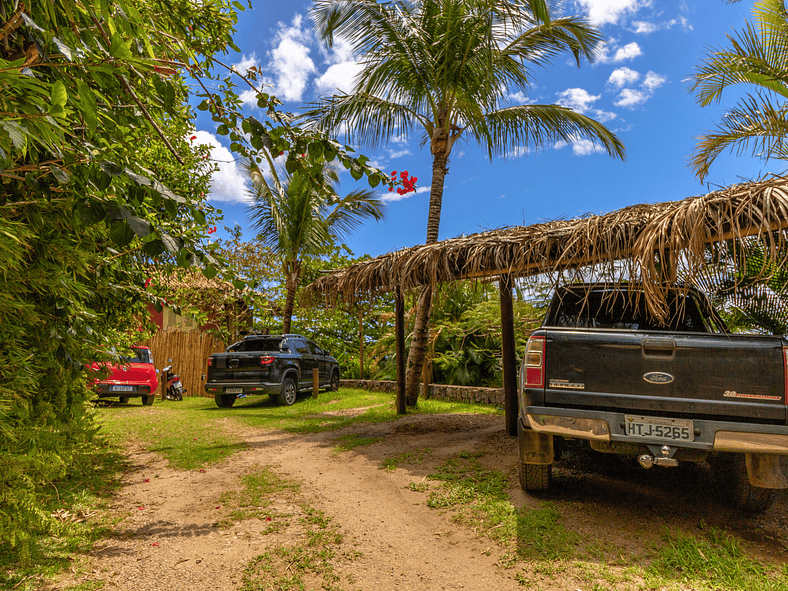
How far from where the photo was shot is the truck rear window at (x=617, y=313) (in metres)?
4.62

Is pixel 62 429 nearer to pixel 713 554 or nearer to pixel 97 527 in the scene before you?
pixel 97 527

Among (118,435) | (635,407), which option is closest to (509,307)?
(635,407)

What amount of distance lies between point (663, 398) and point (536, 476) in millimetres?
1350

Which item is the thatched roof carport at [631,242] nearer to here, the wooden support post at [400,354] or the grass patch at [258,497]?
the wooden support post at [400,354]

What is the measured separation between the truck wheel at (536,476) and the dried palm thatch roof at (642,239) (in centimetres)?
173

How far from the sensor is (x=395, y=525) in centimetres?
387

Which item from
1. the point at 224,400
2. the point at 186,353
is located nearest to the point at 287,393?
A: the point at 224,400

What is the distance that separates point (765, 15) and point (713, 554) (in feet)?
28.8

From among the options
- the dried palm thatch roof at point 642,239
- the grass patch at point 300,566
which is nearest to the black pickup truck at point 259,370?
the dried palm thatch roof at point 642,239

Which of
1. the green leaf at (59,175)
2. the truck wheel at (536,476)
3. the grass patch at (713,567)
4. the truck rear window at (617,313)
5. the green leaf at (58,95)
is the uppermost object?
the green leaf at (58,95)

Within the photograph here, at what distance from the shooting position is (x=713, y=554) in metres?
3.14

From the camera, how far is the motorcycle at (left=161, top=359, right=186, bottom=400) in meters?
13.5

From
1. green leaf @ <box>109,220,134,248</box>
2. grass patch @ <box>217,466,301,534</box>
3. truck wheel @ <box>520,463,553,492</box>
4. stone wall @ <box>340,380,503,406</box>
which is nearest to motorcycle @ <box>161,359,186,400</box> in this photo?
stone wall @ <box>340,380,503,406</box>

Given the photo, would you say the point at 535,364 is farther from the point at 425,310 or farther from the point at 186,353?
the point at 186,353
